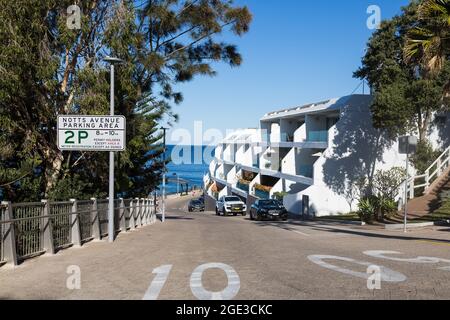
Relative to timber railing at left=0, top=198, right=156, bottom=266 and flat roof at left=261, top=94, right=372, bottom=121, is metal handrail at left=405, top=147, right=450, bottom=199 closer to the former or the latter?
flat roof at left=261, top=94, right=372, bottom=121

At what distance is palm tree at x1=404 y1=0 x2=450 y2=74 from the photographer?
1603 cm

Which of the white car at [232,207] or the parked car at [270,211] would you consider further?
the white car at [232,207]

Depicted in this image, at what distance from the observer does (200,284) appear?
26.9 ft

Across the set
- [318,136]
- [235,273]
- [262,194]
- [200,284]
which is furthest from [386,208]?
[262,194]

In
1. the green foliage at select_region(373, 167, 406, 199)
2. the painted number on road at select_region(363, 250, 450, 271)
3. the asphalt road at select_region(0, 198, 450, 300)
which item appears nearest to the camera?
the asphalt road at select_region(0, 198, 450, 300)

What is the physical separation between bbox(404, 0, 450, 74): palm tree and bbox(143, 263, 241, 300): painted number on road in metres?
10.3

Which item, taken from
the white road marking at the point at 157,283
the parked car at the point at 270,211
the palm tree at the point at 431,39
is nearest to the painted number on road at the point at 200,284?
the white road marking at the point at 157,283

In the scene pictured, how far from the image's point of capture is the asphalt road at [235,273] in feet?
24.9

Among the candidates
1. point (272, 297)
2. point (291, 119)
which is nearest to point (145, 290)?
point (272, 297)

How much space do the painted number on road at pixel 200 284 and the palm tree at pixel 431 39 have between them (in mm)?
10323

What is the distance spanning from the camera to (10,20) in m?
16.6

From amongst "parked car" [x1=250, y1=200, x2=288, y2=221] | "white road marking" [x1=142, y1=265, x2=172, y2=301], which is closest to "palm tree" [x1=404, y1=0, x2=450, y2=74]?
"white road marking" [x1=142, y1=265, x2=172, y2=301]

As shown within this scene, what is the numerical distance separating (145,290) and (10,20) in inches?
474

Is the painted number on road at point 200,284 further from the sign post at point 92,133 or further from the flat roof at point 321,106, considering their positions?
the flat roof at point 321,106
